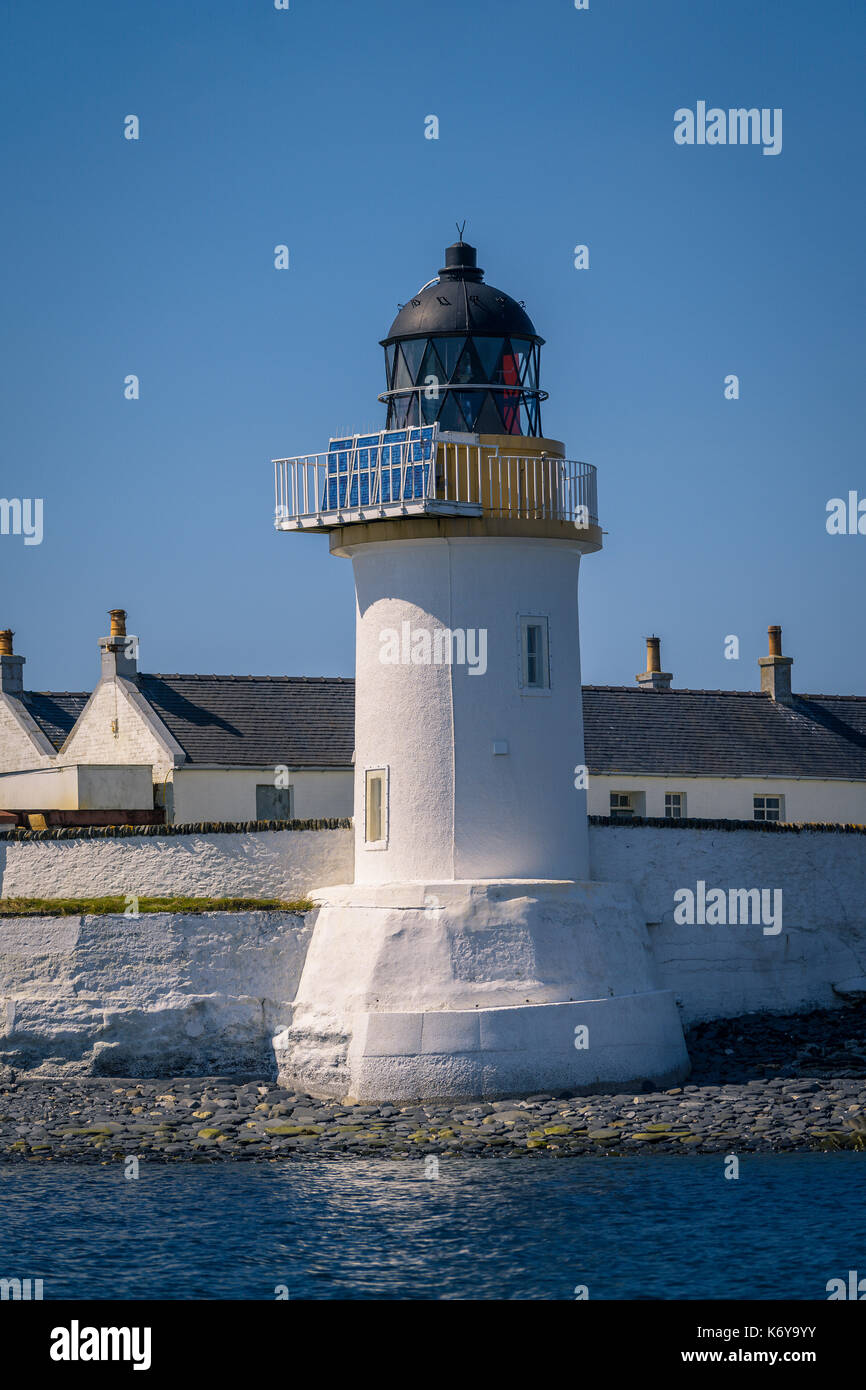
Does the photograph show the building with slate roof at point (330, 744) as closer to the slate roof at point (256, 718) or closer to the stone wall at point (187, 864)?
the slate roof at point (256, 718)

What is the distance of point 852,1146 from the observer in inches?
1041

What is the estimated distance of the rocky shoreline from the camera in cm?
2606

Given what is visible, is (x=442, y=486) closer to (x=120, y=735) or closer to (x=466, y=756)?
(x=466, y=756)

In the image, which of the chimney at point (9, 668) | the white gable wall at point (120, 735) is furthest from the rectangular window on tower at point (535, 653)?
the chimney at point (9, 668)

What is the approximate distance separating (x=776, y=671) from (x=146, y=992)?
21.3 metres

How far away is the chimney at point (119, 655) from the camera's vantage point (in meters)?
40.4

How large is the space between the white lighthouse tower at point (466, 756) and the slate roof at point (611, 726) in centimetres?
939

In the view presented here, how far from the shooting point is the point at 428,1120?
88.9 ft

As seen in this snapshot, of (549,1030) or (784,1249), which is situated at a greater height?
(549,1030)
